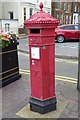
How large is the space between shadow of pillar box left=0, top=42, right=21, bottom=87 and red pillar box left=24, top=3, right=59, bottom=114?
4.84 ft

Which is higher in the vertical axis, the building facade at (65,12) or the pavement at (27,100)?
the building facade at (65,12)

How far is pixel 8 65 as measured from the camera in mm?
4863

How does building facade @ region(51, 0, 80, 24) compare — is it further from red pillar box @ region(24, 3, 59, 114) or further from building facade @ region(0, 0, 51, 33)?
red pillar box @ region(24, 3, 59, 114)

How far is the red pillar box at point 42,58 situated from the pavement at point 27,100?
16 cm

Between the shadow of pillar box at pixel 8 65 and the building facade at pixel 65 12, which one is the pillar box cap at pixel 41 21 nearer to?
the shadow of pillar box at pixel 8 65

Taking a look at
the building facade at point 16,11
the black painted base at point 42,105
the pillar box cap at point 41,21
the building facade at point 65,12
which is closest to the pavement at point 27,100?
the black painted base at point 42,105

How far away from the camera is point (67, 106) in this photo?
366 centimetres

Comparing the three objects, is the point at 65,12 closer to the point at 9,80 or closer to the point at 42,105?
the point at 9,80

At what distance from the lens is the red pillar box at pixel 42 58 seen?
3.10 meters

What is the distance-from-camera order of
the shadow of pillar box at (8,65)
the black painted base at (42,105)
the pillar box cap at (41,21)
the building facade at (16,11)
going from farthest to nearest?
the building facade at (16,11) → the shadow of pillar box at (8,65) → the black painted base at (42,105) → the pillar box cap at (41,21)

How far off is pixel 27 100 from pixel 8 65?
1.23 metres

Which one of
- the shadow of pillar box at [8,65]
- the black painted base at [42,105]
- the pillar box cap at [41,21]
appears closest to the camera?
the pillar box cap at [41,21]

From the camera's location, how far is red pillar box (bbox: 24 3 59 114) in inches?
122

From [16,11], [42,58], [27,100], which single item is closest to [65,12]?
[16,11]
